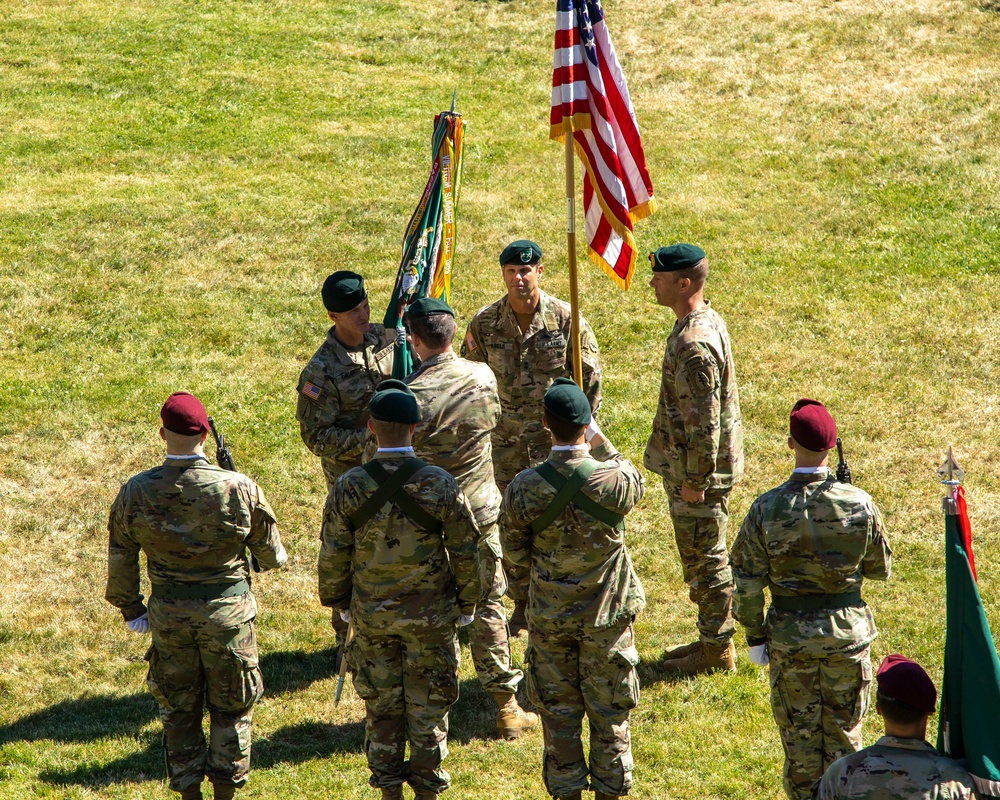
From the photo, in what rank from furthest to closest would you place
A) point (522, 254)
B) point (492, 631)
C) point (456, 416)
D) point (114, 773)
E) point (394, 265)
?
1. point (394, 265)
2. point (522, 254)
3. point (492, 631)
4. point (114, 773)
5. point (456, 416)

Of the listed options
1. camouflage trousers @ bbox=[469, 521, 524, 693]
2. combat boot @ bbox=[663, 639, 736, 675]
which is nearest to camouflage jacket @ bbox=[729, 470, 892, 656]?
camouflage trousers @ bbox=[469, 521, 524, 693]

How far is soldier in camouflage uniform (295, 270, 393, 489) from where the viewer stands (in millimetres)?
7992

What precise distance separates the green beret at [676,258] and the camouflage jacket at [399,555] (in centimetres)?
241

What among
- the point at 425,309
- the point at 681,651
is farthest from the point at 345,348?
the point at 681,651

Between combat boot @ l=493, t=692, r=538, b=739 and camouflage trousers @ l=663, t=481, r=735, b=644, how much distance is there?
146 centimetres

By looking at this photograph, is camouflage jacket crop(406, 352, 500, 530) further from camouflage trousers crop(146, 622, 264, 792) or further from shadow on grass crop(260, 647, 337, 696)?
shadow on grass crop(260, 647, 337, 696)

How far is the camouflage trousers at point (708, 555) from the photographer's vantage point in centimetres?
800

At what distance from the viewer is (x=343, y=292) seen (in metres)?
7.98

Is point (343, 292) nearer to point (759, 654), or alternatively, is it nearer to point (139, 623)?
point (139, 623)

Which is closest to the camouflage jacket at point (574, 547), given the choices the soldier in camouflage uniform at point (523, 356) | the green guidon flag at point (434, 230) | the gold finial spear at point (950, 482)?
→ the gold finial spear at point (950, 482)

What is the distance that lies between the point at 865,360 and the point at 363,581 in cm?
843

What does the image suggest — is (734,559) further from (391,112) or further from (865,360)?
(391,112)

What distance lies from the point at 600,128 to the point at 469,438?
7.35 feet

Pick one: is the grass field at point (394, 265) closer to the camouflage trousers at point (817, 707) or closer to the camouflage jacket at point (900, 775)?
the camouflage trousers at point (817, 707)
